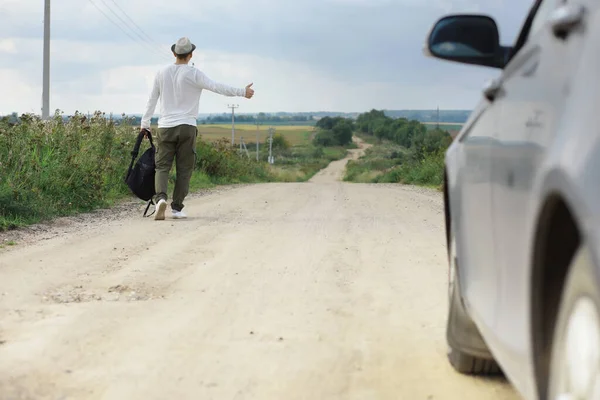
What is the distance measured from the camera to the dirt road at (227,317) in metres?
4.25

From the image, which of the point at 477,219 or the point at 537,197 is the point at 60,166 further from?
the point at 537,197

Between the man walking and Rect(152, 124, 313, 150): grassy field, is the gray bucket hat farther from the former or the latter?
Rect(152, 124, 313, 150): grassy field

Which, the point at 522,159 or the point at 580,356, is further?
the point at 522,159

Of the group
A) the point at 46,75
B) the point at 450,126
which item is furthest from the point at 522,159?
the point at 450,126

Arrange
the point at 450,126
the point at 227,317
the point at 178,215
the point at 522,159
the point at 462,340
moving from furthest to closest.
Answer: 1. the point at 450,126
2. the point at 178,215
3. the point at 227,317
4. the point at 462,340
5. the point at 522,159

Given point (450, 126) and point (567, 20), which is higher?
point (567, 20)

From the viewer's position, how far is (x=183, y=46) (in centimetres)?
1226

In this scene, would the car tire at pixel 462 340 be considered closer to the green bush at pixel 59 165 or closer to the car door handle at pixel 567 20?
the car door handle at pixel 567 20

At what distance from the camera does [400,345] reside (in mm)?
5016

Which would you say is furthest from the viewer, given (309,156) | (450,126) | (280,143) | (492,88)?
(280,143)

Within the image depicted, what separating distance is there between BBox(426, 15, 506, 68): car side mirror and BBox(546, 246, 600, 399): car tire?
5.40 feet

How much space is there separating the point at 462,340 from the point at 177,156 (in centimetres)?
868

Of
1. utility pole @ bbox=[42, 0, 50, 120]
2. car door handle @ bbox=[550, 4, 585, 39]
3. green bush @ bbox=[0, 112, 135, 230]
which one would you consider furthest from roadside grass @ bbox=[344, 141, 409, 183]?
car door handle @ bbox=[550, 4, 585, 39]

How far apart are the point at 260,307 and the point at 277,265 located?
185 cm
